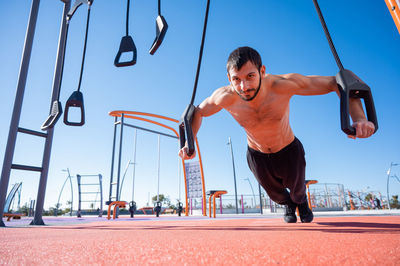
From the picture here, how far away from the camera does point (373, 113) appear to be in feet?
3.36

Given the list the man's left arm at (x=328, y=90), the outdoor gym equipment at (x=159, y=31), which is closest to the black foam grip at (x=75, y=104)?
the outdoor gym equipment at (x=159, y=31)

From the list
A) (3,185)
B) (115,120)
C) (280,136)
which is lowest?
(3,185)

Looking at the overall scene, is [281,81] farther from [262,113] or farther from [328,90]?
[328,90]

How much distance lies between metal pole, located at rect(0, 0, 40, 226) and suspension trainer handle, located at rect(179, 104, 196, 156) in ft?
8.82

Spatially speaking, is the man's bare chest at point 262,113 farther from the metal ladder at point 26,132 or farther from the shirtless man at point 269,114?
the metal ladder at point 26,132

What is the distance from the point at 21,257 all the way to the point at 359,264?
1019 millimetres

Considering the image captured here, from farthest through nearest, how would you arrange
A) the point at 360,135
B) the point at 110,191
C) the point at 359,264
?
the point at 110,191
the point at 360,135
the point at 359,264

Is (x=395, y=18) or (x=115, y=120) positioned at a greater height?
(x=115, y=120)

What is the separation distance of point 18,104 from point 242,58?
311 centimetres

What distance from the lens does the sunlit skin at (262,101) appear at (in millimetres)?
1637

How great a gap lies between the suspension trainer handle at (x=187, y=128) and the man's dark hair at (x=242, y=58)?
435 mm

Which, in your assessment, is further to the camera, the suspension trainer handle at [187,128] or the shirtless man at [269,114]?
the shirtless man at [269,114]

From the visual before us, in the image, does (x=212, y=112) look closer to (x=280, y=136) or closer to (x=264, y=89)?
(x=264, y=89)

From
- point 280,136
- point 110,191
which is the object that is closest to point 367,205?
point 110,191
